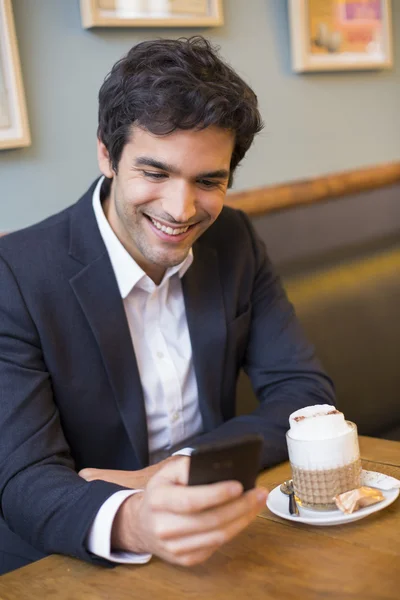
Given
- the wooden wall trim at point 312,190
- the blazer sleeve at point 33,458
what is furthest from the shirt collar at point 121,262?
the wooden wall trim at point 312,190

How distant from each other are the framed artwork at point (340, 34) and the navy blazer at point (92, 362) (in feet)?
2.69

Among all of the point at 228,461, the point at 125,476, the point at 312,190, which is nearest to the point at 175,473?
the point at 228,461

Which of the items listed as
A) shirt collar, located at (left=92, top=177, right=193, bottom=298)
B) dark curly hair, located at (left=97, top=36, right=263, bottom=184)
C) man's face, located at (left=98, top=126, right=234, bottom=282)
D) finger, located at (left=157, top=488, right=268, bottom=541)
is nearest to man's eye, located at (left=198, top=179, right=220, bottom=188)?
man's face, located at (left=98, top=126, right=234, bottom=282)

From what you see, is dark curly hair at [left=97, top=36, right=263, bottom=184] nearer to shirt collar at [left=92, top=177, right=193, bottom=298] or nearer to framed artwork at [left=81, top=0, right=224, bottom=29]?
shirt collar at [left=92, top=177, right=193, bottom=298]

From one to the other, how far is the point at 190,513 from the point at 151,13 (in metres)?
1.45

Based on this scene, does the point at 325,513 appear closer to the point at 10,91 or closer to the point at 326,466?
the point at 326,466

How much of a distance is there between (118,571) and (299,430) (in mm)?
333

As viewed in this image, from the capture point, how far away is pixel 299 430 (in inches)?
45.8

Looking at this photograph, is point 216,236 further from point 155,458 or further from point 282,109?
point 282,109

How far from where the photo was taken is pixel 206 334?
170 cm

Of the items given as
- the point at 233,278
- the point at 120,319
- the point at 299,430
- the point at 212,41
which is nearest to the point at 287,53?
the point at 212,41

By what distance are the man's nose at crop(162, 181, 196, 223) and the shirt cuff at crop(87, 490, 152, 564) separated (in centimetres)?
55

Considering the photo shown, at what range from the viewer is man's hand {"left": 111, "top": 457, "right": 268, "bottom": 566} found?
3.20 ft

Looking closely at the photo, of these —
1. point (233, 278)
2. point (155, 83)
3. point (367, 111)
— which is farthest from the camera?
point (367, 111)
